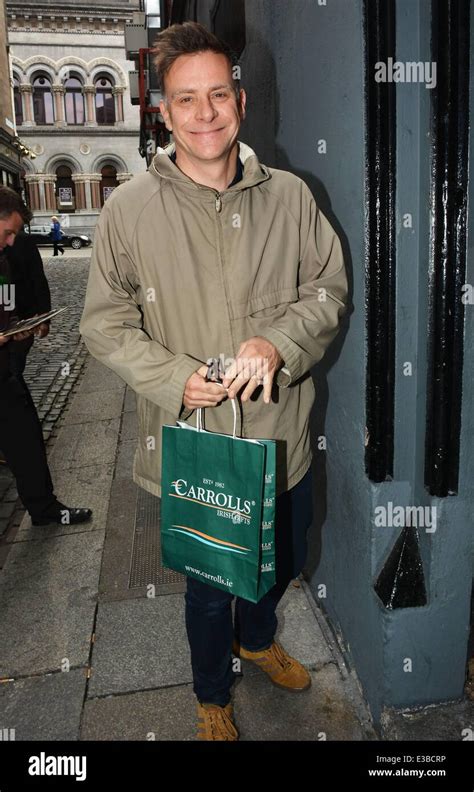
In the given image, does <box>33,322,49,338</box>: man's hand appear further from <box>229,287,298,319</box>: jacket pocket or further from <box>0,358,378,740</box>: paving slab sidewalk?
<box>229,287,298,319</box>: jacket pocket

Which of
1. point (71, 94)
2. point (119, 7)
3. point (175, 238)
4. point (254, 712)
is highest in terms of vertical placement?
point (119, 7)

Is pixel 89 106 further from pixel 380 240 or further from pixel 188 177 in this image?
pixel 380 240

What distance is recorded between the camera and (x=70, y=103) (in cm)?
4400

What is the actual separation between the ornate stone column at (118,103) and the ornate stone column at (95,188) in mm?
4041

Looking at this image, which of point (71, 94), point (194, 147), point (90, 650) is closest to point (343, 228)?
point (194, 147)

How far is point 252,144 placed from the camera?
427 cm

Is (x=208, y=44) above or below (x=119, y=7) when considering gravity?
below

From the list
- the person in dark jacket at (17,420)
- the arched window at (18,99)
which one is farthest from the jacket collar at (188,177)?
A: the arched window at (18,99)

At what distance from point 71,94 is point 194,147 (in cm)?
4800

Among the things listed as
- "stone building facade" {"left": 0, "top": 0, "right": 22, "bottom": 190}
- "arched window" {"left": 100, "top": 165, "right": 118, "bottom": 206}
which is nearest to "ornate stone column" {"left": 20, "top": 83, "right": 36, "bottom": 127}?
"arched window" {"left": 100, "top": 165, "right": 118, "bottom": 206}

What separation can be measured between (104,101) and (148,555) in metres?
46.6

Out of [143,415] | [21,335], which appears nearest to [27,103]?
[21,335]

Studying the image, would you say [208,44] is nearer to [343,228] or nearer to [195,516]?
[343,228]

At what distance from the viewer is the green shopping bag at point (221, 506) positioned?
1.92 meters
